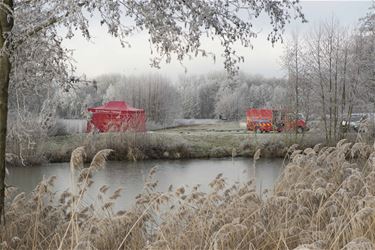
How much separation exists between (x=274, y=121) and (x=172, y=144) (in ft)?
19.2

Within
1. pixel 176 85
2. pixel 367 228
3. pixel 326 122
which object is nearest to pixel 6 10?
pixel 367 228

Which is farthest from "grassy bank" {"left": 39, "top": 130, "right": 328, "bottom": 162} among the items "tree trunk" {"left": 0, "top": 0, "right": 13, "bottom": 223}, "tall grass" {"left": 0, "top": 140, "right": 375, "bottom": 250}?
"tree trunk" {"left": 0, "top": 0, "right": 13, "bottom": 223}

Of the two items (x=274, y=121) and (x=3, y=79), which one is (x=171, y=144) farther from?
(x=3, y=79)

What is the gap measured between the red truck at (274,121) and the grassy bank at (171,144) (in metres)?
0.50

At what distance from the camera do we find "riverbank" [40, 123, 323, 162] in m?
18.3

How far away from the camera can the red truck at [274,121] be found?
2189cm

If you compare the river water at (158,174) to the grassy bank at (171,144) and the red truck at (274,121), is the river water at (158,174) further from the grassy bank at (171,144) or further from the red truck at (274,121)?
the red truck at (274,121)

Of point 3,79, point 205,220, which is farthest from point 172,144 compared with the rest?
point 205,220

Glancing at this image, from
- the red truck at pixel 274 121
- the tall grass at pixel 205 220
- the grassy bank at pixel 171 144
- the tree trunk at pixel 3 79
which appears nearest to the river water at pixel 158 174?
the grassy bank at pixel 171 144

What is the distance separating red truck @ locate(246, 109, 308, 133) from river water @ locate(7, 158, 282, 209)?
3.35 metres

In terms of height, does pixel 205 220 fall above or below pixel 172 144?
above

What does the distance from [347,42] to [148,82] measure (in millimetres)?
15059

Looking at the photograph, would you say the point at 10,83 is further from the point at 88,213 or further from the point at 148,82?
the point at 148,82

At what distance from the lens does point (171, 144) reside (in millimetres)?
20031
